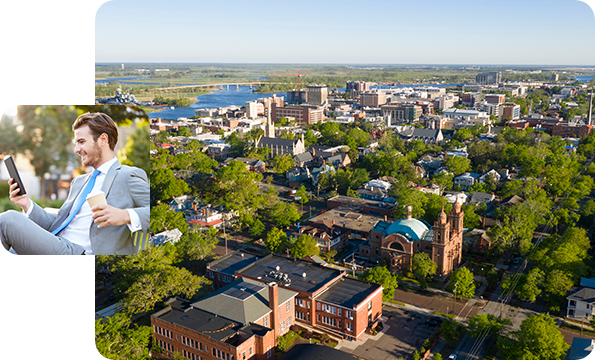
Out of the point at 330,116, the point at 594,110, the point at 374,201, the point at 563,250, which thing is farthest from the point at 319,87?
the point at 563,250

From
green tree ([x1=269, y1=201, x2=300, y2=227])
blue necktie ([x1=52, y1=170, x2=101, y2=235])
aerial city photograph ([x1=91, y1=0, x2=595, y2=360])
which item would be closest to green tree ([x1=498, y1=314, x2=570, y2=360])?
aerial city photograph ([x1=91, y1=0, x2=595, y2=360])

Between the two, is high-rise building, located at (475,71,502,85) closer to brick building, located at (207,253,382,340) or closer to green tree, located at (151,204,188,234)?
green tree, located at (151,204,188,234)

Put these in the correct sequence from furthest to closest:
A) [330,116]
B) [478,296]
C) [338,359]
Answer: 1. [330,116]
2. [478,296]
3. [338,359]

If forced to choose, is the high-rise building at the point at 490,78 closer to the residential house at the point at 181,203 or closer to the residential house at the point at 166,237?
the residential house at the point at 181,203

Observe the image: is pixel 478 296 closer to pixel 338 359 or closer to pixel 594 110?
pixel 338 359

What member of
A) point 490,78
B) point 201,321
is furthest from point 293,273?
point 490,78

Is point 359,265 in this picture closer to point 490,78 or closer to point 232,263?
point 232,263

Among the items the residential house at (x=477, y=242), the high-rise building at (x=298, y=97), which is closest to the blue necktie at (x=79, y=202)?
the residential house at (x=477, y=242)
